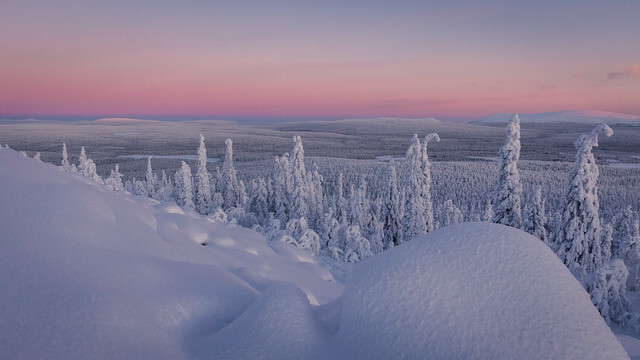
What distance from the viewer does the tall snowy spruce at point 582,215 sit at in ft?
49.7

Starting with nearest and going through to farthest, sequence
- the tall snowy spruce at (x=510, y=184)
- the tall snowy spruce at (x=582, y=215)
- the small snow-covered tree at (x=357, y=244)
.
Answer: the tall snowy spruce at (x=582, y=215) → the tall snowy spruce at (x=510, y=184) → the small snow-covered tree at (x=357, y=244)

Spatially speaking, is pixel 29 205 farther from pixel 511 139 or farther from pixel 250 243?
pixel 511 139

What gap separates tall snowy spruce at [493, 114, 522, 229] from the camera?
17672mm

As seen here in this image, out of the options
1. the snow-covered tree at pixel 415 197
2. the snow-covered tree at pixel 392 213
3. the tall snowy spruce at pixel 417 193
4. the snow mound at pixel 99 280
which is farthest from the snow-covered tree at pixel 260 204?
the snow mound at pixel 99 280

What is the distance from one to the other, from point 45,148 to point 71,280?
22302 centimetres

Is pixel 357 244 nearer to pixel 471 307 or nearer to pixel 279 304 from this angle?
pixel 279 304

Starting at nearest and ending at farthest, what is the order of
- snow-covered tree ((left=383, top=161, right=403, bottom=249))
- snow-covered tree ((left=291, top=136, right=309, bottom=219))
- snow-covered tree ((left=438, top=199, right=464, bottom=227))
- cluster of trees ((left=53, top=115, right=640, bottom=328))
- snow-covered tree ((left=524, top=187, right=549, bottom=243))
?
cluster of trees ((left=53, top=115, right=640, bottom=328)) → snow-covered tree ((left=524, top=187, right=549, bottom=243)) → snow-covered tree ((left=383, top=161, right=403, bottom=249)) → snow-covered tree ((left=291, top=136, right=309, bottom=219)) → snow-covered tree ((left=438, top=199, right=464, bottom=227))

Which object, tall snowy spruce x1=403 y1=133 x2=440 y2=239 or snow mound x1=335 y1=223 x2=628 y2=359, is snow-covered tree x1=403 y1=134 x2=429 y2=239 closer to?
tall snowy spruce x1=403 y1=133 x2=440 y2=239

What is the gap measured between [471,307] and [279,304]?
1.72 metres

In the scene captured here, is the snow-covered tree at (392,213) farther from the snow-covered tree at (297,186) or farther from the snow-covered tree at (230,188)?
the snow-covered tree at (230,188)

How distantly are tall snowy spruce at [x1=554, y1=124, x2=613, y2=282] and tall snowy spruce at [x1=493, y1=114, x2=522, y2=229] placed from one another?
2.26 meters

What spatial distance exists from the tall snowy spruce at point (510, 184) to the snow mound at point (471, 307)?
16301 mm

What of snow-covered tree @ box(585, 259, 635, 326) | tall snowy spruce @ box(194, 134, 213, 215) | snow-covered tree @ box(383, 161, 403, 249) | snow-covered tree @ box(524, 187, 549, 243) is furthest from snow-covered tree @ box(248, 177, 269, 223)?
snow-covered tree @ box(585, 259, 635, 326)

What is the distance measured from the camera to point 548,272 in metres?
3.19
